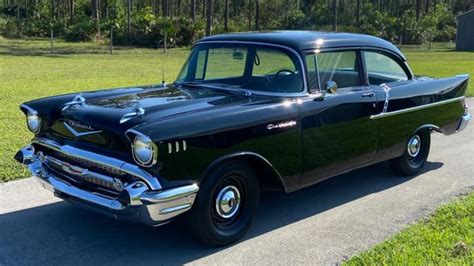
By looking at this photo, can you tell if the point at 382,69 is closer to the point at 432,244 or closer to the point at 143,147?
the point at 432,244

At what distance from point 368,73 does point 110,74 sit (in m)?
14.0

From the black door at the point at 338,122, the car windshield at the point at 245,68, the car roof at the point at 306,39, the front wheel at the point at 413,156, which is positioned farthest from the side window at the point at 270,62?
the front wheel at the point at 413,156

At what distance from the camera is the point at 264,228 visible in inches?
183

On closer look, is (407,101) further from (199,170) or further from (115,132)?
(115,132)

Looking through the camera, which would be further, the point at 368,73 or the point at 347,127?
the point at 368,73

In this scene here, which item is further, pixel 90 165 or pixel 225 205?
pixel 225 205

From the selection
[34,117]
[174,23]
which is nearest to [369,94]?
[34,117]

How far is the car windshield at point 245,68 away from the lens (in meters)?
4.88

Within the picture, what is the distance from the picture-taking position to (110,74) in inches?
720

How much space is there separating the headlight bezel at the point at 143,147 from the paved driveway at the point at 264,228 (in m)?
0.79

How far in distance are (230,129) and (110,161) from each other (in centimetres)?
92

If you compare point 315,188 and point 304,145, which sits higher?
point 304,145

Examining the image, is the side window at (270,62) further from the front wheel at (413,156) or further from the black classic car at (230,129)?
the front wheel at (413,156)

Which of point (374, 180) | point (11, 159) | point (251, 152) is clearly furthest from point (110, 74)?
point (251, 152)
